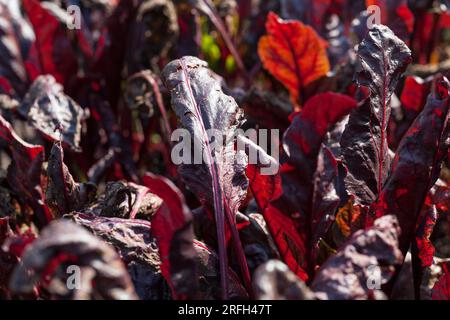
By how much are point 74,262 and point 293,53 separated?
3.39ft

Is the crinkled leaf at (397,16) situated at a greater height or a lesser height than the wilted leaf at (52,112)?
greater

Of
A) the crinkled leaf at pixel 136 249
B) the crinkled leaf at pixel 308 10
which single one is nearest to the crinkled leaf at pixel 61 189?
the crinkled leaf at pixel 136 249

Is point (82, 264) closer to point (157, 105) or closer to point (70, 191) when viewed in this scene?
point (70, 191)

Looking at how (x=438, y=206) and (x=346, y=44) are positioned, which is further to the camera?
(x=346, y=44)

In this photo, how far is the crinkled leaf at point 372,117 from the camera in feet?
3.42

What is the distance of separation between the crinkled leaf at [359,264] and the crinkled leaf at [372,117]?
0.72 feet

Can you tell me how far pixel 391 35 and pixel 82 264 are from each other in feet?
2.19

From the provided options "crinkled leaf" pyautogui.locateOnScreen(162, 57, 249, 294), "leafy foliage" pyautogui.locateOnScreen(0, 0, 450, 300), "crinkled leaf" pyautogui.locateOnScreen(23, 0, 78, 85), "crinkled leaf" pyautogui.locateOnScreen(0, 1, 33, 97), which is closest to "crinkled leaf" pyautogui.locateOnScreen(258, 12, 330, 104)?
"leafy foliage" pyautogui.locateOnScreen(0, 0, 450, 300)

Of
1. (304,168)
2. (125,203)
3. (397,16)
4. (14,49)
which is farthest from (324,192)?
Answer: (14,49)

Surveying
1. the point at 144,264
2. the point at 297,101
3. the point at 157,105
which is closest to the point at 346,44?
the point at 297,101

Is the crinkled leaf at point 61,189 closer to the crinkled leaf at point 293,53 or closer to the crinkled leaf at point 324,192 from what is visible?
the crinkled leaf at point 324,192

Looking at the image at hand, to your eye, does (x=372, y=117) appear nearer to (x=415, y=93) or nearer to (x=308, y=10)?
(x=415, y=93)

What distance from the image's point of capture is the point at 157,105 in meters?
1.49

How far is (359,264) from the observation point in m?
0.82
